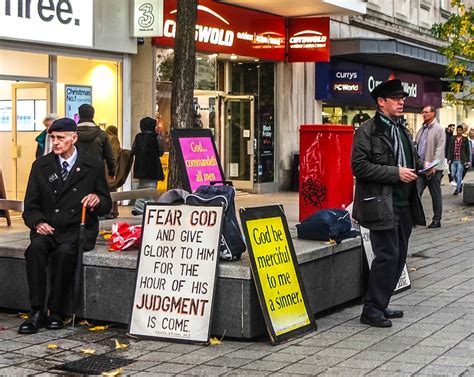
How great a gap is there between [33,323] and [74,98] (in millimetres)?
8981

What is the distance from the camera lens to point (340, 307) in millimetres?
7867

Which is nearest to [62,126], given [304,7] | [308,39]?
[304,7]

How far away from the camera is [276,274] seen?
6.64 metres

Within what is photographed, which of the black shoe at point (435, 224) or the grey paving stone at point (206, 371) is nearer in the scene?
the grey paving stone at point (206, 371)

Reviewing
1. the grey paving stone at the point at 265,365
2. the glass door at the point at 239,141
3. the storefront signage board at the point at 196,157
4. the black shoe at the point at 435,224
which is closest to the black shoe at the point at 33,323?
the grey paving stone at the point at 265,365

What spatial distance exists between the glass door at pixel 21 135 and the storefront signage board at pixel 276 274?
27.4 feet

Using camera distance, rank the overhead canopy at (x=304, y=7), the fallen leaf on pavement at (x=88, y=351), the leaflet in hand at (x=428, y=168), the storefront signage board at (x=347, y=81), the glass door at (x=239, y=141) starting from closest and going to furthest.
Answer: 1. the fallen leaf on pavement at (x=88, y=351)
2. the leaflet in hand at (x=428, y=168)
3. the overhead canopy at (x=304, y=7)
4. the glass door at (x=239, y=141)
5. the storefront signage board at (x=347, y=81)

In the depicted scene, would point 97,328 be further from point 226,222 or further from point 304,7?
point 304,7

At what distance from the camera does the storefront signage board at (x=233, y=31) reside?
55.5 feet

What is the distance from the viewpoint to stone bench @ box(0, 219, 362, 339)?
6484mm

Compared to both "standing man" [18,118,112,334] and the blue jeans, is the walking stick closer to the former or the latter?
"standing man" [18,118,112,334]

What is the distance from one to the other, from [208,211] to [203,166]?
2.11 meters

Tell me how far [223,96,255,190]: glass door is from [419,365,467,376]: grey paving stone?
49.4 feet

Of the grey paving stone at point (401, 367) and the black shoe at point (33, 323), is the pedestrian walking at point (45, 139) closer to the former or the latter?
the black shoe at point (33, 323)
